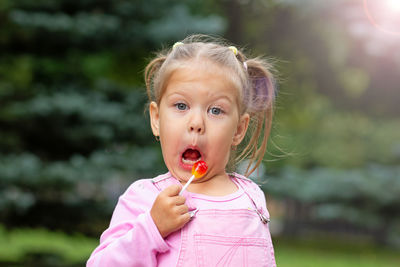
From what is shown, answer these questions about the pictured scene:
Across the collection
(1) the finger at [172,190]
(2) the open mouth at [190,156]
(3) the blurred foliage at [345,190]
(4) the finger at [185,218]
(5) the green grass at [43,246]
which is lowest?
(4) the finger at [185,218]

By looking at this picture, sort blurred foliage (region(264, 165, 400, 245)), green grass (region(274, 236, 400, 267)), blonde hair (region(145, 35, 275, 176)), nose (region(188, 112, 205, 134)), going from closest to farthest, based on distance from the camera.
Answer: nose (region(188, 112, 205, 134)), blonde hair (region(145, 35, 275, 176)), green grass (region(274, 236, 400, 267)), blurred foliage (region(264, 165, 400, 245))

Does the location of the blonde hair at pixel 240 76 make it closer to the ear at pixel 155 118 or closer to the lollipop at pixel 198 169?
the ear at pixel 155 118

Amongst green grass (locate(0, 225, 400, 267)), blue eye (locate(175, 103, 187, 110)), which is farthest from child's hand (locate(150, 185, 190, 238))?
green grass (locate(0, 225, 400, 267))

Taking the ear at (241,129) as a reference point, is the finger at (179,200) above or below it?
below

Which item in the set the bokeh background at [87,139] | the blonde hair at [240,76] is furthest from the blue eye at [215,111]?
the bokeh background at [87,139]

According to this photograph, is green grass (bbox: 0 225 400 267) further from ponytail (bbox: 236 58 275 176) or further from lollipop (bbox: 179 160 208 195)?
lollipop (bbox: 179 160 208 195)

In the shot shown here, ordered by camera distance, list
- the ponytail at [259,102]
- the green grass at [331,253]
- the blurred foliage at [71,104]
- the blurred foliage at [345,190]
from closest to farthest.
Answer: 1. the ponytail at [259,102]
2. the blurred foliage at [71,104]
3. the green grass at [331,253]
4. the blurred foliage at [345,190]

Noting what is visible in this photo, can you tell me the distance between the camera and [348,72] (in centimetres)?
1555

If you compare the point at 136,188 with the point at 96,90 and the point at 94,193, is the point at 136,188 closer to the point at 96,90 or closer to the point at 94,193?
the point at 96,90

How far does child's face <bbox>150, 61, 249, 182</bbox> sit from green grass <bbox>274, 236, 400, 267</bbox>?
7.47 meters

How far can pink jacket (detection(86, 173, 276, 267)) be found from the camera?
1.73 metres

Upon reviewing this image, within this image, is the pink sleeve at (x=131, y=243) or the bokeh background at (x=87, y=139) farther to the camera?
the bokeh background at (x=87, y=139)

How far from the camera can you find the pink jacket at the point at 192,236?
173 centimetres

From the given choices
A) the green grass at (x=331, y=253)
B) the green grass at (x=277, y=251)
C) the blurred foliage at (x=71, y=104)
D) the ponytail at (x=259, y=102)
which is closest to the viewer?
the ponytail at (x=259, y=102)
